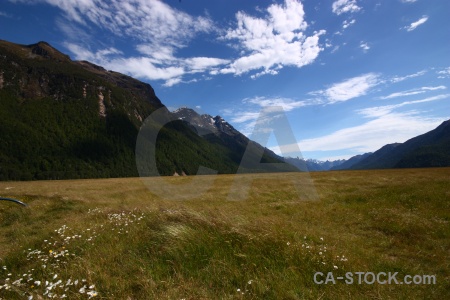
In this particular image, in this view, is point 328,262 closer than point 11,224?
Yes

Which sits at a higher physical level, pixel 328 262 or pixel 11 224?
pixel 328 262

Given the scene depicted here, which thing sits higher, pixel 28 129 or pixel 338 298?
pixel 28 129

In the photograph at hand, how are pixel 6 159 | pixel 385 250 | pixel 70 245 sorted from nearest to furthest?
pixel 70 245, pixel 385 250, pixel 6 159

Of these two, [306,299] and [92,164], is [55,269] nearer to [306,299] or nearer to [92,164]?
[306,299]

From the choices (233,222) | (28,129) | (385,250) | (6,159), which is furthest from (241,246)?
(28,129)

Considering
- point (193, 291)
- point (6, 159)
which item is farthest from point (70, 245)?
point (6, 159)

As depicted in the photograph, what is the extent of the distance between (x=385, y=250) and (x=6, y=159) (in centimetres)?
21105

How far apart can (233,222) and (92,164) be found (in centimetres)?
21464

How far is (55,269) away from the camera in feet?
20.8

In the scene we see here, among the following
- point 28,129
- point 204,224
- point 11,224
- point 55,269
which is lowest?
point 11,224

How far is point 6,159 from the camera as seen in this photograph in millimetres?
159125

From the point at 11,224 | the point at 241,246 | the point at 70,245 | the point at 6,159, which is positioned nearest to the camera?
the point at 241,246

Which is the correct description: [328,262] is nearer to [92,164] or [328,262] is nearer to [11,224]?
[11,224]

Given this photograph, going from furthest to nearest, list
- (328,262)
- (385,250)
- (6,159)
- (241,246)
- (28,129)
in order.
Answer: (28,129)
(6,159)
(385,250)
(241,246)
(328,262)
